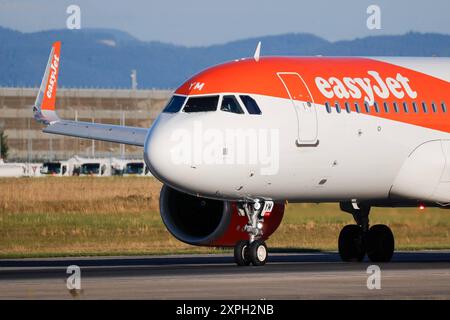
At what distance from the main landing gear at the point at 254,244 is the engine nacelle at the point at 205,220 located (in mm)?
1433

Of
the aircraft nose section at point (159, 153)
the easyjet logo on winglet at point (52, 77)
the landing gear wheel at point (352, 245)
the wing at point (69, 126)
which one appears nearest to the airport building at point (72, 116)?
the easyjet logo on winglet at point (52, 77)

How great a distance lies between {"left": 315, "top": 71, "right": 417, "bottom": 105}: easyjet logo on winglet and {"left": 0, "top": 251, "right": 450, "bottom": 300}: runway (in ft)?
12.7

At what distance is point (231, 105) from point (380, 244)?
689 cm

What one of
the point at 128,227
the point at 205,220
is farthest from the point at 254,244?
the point at 128,227

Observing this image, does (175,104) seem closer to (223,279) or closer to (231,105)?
(231,105)

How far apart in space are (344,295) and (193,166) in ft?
22.1

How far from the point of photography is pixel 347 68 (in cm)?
3128

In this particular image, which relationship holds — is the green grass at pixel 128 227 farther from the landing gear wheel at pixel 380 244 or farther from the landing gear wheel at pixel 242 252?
the landing gear wheel at pixel 242 252

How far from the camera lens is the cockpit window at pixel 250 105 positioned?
28.4m

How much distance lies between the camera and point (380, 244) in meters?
33.2

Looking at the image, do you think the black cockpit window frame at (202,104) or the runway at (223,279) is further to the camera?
the black cockpit window frame at (202,104)

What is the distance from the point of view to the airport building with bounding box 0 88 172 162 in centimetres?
15838

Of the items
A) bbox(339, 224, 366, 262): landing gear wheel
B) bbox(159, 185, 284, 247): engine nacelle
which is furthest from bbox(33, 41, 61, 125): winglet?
bbox(339, 224, 366, 262): landing gear wheel
